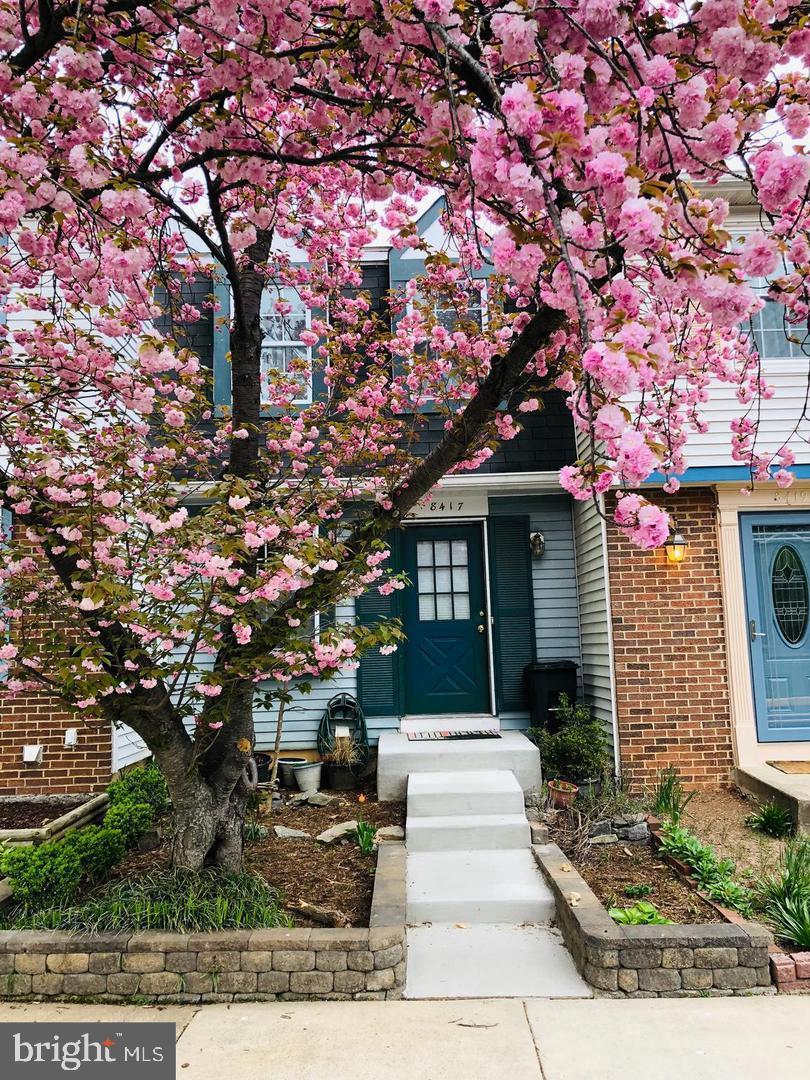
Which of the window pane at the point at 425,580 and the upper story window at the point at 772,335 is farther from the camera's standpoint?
the window pane at the point at 425,580

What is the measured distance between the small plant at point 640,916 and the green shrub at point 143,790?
3084 mm

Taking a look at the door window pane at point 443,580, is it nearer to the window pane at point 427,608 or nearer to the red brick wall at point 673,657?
the window pane at point 427,608

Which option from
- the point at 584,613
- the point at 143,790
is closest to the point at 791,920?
the point at 584,613

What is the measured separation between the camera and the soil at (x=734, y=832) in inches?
186

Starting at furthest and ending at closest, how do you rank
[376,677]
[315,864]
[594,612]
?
[376,677], [594,612], [315,864]

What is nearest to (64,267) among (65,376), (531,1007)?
(65,376)

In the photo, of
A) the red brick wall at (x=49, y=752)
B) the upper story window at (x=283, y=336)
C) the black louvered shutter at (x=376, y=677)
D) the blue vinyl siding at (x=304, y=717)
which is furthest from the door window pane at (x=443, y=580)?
the red brick wall at (x=49, y=752)

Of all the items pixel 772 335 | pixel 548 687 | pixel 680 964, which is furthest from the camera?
pixel 548 687

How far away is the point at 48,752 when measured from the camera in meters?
6.19

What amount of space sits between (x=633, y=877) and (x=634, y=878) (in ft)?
0.06

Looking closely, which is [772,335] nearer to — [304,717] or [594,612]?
[594,612]

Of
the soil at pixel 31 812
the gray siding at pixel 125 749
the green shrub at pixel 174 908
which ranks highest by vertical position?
the gray siding at pixel 125 749

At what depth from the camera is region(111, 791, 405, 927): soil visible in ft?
13.8

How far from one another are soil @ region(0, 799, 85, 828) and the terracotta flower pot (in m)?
3.75
